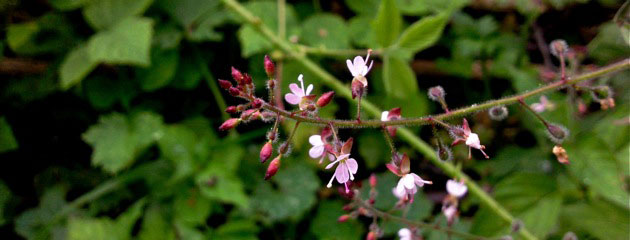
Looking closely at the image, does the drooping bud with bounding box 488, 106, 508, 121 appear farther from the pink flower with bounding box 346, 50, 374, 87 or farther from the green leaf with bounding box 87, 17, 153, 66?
the green leaf with bounding box 87, 17, 153, 66

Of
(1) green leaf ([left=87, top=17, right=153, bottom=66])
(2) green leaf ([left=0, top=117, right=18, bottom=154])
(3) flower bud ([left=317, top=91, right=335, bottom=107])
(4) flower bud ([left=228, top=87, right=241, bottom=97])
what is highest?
(3) flower bud ([left=317, top=91, right=335, bottom=107])

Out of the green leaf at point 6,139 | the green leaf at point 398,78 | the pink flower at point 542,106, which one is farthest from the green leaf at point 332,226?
the green leaf at point 6,139

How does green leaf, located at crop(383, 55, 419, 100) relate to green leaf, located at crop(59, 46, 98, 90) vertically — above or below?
above

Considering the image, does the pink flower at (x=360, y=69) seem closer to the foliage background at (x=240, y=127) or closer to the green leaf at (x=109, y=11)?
the foliage background at (x=240, y=127)

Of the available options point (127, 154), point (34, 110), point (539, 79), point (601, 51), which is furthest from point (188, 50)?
point (601, 51)

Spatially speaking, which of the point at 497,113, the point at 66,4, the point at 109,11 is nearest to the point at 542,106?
the point at 497,113

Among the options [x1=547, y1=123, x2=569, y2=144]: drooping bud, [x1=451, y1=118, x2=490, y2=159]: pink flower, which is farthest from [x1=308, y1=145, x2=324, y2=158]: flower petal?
[x1=547, y1=123, x2=569, y2=144]: drooping bud
